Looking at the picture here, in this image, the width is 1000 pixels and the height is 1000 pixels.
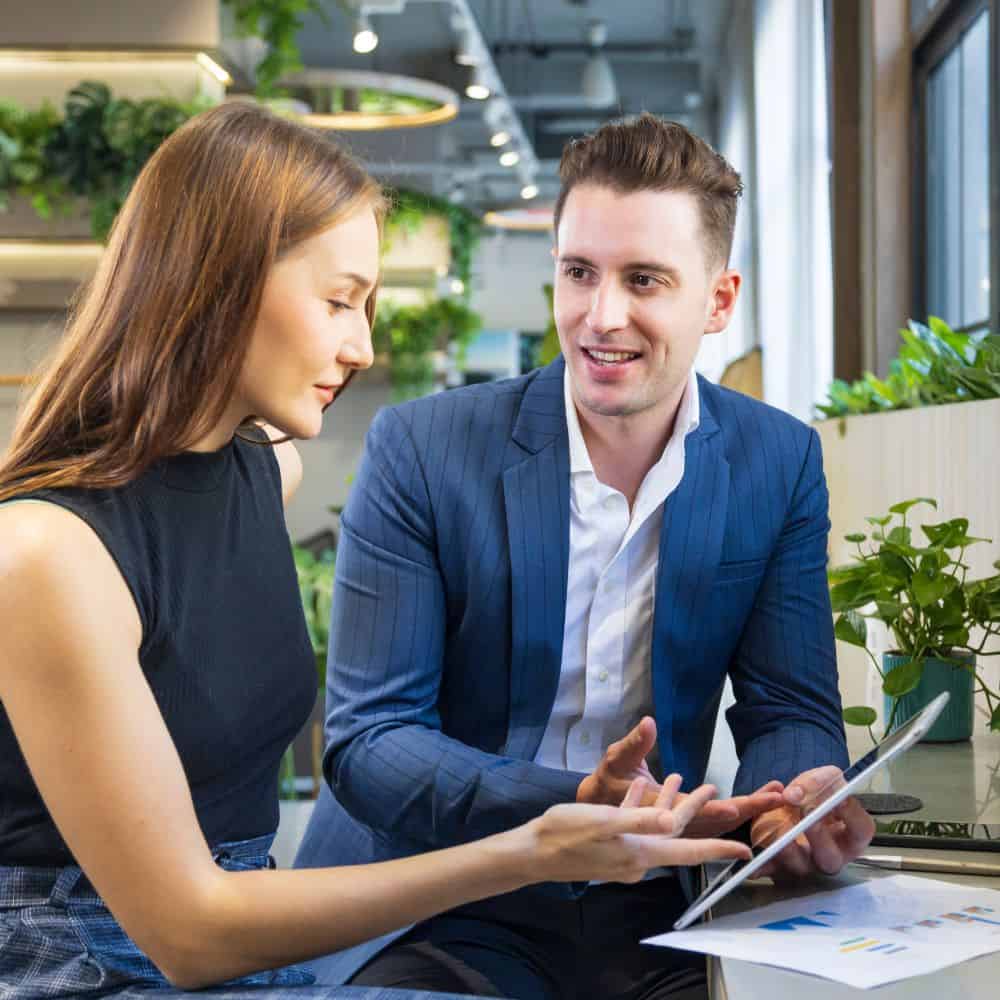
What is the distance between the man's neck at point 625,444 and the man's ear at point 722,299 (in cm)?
16

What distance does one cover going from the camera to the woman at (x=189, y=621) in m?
1.09

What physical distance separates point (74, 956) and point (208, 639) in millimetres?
298

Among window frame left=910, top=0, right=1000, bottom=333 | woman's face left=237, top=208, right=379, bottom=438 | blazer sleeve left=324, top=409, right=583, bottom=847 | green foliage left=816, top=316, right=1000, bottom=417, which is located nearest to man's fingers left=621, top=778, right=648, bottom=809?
blazer sleeve left=324, top=409, right=583, bottom=847

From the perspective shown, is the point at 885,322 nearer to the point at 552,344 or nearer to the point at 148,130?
the point at 552,344

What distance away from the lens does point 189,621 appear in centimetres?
127

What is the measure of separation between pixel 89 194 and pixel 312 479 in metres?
2.83

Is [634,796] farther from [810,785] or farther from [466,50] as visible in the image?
[466,50]

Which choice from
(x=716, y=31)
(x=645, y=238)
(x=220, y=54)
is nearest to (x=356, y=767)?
(x=645, y=238)

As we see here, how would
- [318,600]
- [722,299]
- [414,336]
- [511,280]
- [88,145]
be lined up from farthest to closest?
[511,280], [414,336], [88,145], [318,600], [722,299]

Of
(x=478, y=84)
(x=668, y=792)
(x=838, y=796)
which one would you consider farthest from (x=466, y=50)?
(x=838, y=796)

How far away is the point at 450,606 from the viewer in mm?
1776

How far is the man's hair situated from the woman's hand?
0.97m

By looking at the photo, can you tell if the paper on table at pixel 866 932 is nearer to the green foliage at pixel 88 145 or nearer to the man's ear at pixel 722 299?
the man's ear at pixel 722 299

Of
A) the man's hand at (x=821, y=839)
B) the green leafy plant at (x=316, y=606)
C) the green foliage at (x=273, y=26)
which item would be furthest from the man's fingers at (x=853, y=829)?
the green foliage at (x=273, y=26)
